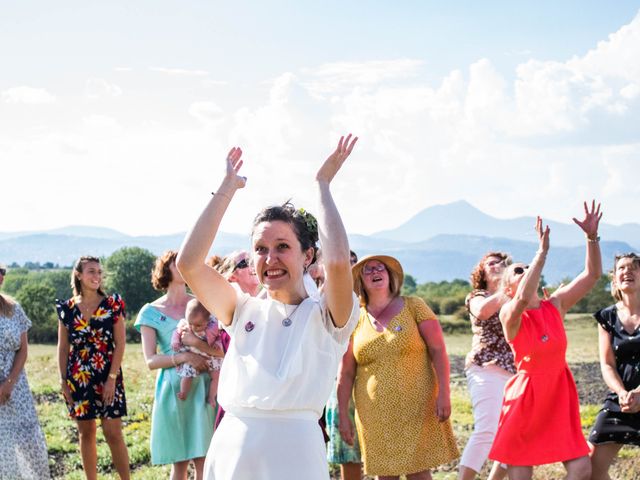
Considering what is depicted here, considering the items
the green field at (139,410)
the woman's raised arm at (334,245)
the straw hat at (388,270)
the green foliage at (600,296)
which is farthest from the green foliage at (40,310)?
the woman's raised arm at (334,245)

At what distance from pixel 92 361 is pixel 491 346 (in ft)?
11.4

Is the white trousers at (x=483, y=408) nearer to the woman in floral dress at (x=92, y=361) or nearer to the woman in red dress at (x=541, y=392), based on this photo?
the woman in red dress at (x=541, y=392)

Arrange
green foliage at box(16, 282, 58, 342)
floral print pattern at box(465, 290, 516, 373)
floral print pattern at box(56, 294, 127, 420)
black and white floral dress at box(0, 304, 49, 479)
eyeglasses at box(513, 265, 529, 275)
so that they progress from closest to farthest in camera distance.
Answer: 1. eyeglasses at box(513, 265, 529, 275)
2. black and white floral dress at box(0, 304, 49, 479)
3. floral print pattern at box(465, 290, 516, 373)
4. floral print pattern at box(56, 294, 127, 420)
5. green foliage at box(16, 282, 58, 342)

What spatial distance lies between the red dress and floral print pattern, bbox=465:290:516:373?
0.80 metres

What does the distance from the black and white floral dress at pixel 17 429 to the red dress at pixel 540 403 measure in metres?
3.73

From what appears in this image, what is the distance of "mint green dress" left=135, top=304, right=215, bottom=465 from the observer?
736cm

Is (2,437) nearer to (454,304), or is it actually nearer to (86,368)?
(86,368)

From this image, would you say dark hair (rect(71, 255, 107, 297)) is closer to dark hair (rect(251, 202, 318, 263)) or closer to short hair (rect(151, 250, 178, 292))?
short hair (rect(151, 250, 178, 292))

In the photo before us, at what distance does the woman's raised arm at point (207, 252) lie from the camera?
12.5 ft

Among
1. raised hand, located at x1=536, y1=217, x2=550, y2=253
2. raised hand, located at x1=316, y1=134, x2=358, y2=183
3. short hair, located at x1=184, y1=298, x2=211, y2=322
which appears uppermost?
raised hand, located at x1=316, y1=134, x2=358, y2=183

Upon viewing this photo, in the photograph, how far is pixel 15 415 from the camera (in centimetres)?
757

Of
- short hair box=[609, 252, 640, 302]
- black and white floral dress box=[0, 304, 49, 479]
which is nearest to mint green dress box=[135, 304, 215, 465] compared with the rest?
black and white floral dress box=[0, 304, 49, 479]

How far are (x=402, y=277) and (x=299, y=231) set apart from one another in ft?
9.90

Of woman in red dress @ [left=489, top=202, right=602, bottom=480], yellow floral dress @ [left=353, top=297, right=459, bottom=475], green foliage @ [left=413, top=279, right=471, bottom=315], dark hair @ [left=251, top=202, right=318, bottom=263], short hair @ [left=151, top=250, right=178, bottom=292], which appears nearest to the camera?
dark hair @ [left=251, top=202, right=318, bottom=263]
